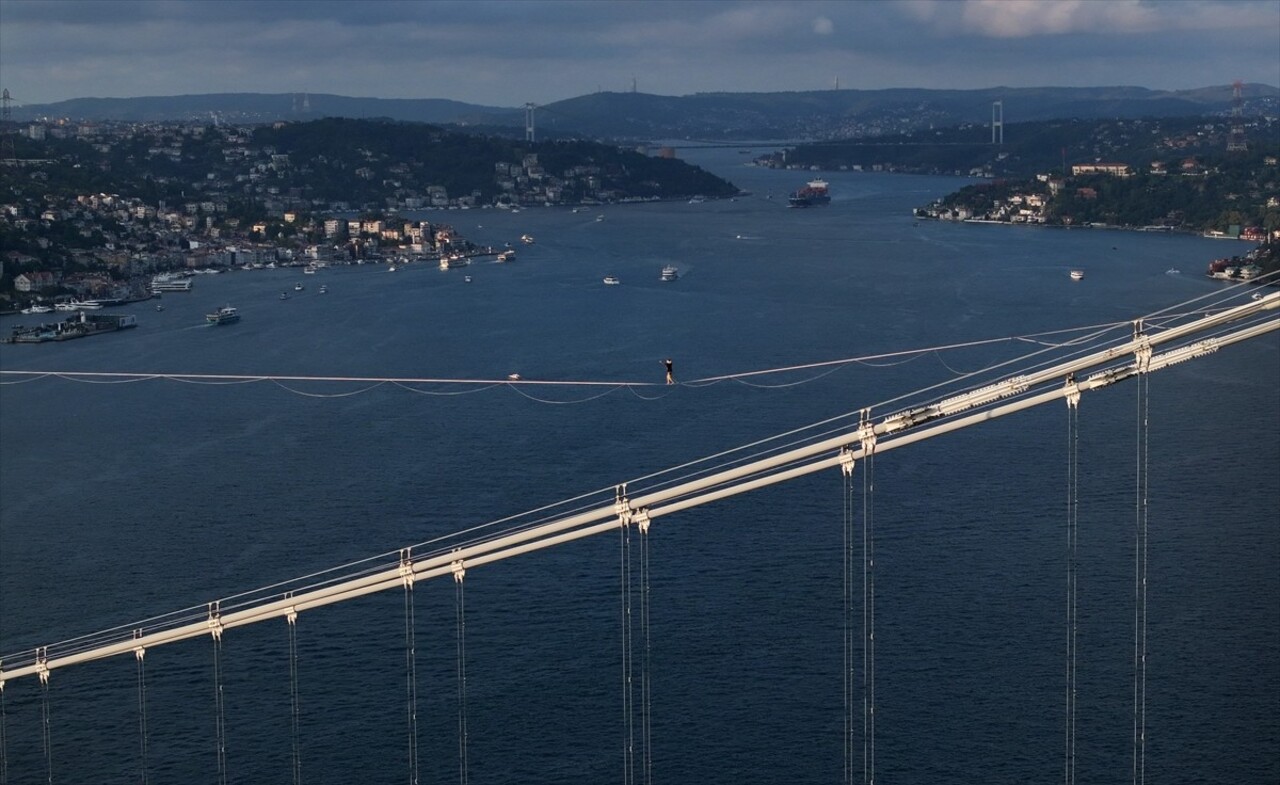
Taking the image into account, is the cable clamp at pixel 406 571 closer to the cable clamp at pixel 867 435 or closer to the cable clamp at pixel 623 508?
the cable clamp at pixel 623 508

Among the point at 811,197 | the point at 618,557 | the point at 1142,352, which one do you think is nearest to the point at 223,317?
the point at 618,557

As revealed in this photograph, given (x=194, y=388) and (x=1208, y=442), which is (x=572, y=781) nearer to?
(x=1208, y=442)

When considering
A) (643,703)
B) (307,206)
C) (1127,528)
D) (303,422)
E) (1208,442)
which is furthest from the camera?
(307,206)

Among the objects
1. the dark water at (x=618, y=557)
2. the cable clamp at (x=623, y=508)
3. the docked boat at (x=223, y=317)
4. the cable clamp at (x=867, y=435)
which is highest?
the cable clamp at (x=867, y=435)

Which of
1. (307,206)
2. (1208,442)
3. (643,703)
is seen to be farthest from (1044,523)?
(307,206)

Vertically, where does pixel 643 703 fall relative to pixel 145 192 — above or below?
below

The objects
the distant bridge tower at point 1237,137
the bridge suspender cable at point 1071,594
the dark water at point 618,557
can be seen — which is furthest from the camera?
the distant bridge tower at point 1237,137

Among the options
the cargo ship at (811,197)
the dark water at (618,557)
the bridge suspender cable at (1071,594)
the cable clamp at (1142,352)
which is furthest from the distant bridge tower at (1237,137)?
the cable clamp at (1142,352)
